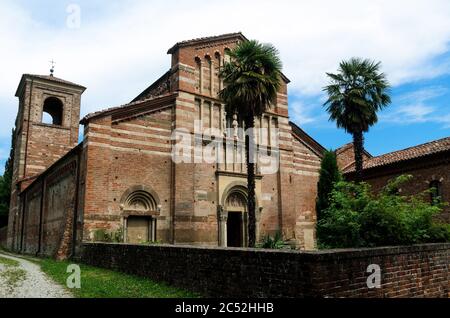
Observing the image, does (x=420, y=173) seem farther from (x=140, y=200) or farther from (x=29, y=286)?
(x=29, y=286)

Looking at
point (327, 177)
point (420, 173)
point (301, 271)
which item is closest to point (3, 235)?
point (327, 177)

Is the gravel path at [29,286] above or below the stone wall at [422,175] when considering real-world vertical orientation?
below

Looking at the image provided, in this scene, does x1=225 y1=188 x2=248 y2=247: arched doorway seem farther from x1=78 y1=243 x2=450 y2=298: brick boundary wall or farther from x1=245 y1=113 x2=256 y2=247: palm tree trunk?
x1=78 y1=243 x2=450 y2=298: brick boundary wall

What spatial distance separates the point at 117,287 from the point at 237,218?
12352mm

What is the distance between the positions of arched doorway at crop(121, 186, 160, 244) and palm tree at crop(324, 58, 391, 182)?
1086cm

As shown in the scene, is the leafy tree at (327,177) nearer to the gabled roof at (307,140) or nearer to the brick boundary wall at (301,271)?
the gabled roof at (307,140)

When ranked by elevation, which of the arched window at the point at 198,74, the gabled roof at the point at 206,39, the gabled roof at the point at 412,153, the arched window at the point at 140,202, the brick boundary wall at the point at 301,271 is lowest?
the brick boundary wall at the point at 301,271

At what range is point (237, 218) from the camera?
21.3m

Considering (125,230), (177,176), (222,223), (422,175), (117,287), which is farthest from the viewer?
(422,175)

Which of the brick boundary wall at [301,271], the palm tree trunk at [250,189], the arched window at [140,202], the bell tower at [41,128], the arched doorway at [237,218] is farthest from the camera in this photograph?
the bell tower at [41,128]

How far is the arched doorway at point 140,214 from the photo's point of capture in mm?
17234

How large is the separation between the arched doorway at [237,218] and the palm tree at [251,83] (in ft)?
14.0

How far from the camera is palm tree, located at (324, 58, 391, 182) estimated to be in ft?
66.6

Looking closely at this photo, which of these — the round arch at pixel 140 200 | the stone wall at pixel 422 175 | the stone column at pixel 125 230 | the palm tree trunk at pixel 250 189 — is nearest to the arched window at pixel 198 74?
the palm tree trunk at pixel 250 189
